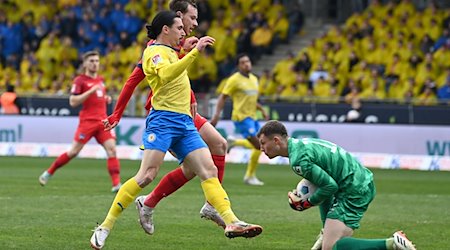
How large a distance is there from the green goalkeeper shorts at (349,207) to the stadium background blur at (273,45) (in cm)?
1667

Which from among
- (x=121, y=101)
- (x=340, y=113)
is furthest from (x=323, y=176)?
(x=340, y=113)

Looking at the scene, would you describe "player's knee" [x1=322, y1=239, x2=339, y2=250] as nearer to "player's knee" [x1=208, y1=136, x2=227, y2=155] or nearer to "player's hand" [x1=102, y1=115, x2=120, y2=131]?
"player's knee" [x1=208, y1=136, x2=227, y2=155]

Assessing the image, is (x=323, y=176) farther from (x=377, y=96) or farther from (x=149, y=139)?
(x=377, y=96)

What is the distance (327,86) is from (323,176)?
2002cm

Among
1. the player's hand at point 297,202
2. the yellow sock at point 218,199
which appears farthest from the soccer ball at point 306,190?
the yellow sock at point 218,199

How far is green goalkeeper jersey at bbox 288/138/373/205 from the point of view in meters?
9.30

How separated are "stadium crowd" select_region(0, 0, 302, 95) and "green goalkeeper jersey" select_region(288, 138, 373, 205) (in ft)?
74.5

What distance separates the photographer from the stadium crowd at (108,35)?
109 feet

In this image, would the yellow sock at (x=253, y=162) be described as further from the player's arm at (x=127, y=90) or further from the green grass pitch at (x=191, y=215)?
the player's arm at (x=127, y=90)

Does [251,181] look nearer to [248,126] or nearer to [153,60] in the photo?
[248,126]

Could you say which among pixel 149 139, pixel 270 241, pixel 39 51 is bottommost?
pixel 39 51

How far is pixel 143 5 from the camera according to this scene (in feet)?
117

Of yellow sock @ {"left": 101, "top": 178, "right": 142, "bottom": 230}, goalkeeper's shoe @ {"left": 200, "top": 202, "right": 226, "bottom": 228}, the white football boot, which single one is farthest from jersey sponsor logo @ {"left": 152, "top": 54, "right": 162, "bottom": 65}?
the white football boot

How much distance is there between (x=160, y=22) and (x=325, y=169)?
260 cm
